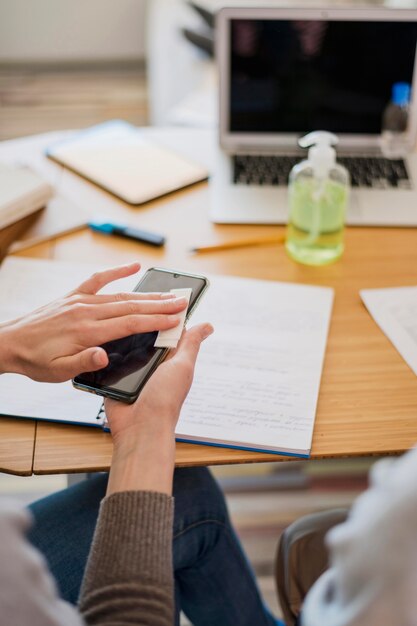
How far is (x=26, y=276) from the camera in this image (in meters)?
1.02

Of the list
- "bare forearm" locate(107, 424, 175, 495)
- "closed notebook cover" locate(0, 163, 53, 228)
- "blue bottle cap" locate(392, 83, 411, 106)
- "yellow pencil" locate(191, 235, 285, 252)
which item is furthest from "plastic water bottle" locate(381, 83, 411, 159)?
"bare forearm" locate(107, 424, 175, 495)

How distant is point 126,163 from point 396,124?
1.64ft

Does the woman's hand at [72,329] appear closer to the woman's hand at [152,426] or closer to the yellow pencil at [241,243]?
the woman's hand at [152,426]

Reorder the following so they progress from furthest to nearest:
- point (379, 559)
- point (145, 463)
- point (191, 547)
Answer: point (191, 547) < point (145, 463) < point (379, 559)

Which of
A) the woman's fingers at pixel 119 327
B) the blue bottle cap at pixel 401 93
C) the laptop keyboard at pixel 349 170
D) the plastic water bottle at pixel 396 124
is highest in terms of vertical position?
the blue bottle cap at pixel 401 93

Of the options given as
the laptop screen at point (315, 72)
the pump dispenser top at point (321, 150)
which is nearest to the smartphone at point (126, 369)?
the pump dispenser top at point (321, 150)

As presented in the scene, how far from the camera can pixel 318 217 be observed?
1.05m

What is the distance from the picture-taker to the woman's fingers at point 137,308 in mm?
808

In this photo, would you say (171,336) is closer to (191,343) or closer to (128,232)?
(191,343)

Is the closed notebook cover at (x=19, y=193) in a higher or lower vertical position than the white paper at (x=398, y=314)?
higher

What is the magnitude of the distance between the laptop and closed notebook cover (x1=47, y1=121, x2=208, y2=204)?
78mm

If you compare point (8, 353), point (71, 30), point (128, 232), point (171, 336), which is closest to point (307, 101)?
point (128, 232)

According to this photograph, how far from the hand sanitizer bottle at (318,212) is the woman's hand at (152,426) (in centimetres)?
34

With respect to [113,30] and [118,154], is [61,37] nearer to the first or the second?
[113,30]
